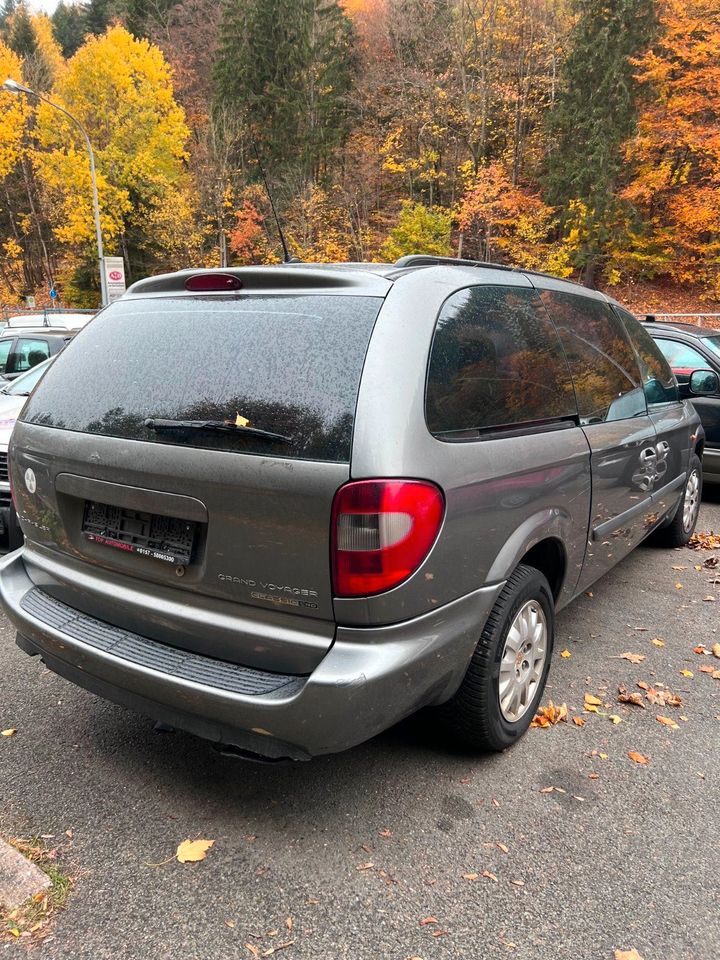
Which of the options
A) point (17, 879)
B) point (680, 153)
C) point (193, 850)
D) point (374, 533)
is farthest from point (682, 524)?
point (680, 153)

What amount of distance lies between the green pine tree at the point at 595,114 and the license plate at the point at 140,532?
2573 cm

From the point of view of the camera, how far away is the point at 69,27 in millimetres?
58281

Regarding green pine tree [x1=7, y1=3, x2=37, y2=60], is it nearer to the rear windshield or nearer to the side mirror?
the side mirror

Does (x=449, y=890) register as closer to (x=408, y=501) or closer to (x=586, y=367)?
(x=408, y=501)

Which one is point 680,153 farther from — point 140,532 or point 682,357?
point 140,532

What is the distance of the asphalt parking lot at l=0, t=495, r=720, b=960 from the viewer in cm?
194

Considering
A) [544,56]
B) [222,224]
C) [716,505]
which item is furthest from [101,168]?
[716,505]

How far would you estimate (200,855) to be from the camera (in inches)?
87.2

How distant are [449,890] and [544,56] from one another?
3320 centimetres

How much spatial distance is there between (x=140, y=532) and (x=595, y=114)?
2801 cm

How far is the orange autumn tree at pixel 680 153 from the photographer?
2142 cm

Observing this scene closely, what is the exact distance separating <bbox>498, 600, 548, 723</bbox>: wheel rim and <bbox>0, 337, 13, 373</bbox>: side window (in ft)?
28.2

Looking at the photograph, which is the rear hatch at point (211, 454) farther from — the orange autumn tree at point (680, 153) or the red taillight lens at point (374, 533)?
the orange autumn tree at point (680, 153)

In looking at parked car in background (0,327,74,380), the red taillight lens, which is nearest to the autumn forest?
parked car in background (0,327,74,380)
